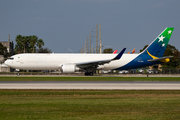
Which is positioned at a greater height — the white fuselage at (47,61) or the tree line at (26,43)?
the tree line at (26,43)

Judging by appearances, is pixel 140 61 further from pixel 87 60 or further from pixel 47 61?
pixel 47 61

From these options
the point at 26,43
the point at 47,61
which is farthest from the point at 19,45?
the point at 47,61

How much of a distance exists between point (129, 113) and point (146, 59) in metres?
32.6

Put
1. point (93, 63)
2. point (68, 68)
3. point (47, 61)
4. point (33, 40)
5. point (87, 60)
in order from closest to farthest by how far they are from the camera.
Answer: point (68, 68) → point (93, 63) → point (47, 61) → point (87, 60) → point (33, 40)

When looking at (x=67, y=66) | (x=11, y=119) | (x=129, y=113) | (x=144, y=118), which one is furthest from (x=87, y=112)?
(x=67, y=66)

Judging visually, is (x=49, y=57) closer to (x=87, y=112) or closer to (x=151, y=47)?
(x=151, y=47)

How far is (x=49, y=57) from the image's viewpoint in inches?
1582

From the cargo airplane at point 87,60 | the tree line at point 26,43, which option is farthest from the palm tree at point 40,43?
the cargo airplane at point 87,60

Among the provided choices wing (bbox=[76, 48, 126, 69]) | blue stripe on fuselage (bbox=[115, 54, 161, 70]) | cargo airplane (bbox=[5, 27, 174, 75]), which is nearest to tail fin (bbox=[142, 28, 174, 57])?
cargo airplane (bbox=[5, 27, 174, 75])

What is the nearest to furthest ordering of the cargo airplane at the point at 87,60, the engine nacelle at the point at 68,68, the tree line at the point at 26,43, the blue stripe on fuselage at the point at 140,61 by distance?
the engine nacelle at the point at 68,68 < the cargo airplane at the point at 87,60 < the blue stripe on fuselage at the point at 140,61 < the tree line at the point at 26,43

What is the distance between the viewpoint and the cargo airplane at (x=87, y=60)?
3988 centimetres

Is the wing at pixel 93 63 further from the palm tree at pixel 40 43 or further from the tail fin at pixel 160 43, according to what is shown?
the palm tree at pixel 40 43

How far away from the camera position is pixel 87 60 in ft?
137

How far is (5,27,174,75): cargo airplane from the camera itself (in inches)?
Answer: 1570
